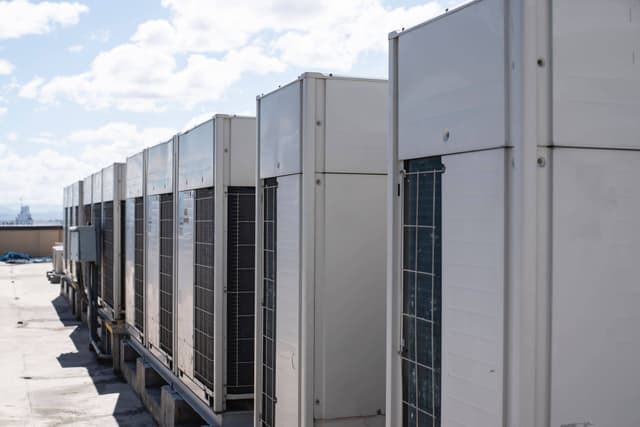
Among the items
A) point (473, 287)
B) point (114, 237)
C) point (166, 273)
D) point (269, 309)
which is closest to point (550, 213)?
point (473, 287)

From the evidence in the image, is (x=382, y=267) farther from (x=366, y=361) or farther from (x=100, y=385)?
(x=100, y=385)

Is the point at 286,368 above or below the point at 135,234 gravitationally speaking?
below

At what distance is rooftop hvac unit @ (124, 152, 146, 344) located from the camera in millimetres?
11820

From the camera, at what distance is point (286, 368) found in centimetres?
557

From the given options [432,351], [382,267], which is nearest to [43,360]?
[382,267]

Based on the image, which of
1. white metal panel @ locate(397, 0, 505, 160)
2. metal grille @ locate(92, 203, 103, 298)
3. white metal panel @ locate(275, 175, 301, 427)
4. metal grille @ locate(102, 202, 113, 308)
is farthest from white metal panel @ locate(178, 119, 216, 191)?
metal grille @ locate(92, 203, 103, 298)

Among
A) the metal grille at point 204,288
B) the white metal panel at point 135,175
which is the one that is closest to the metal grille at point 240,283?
the metal grille at point 204,288

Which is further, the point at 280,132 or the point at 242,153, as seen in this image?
the point at 242,153

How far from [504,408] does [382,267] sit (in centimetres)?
249

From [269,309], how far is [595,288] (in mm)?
3444

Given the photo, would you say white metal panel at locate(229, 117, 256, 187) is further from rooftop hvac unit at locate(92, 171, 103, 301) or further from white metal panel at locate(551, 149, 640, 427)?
rooftop hvac unit at locate(92, 171, 103, 301)

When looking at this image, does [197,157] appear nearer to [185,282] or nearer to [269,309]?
[185,282]

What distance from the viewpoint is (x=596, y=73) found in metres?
2.99

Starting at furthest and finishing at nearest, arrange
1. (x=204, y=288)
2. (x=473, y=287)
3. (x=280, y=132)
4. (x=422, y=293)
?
(x=204, y=288) → (x=280, y=132) → (x=422, y=293) → (x=473, y=287)
